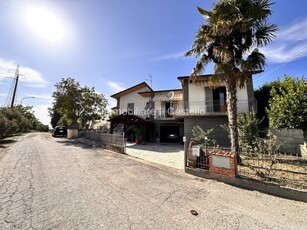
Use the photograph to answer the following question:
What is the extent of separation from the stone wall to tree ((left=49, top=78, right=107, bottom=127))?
2385 cm

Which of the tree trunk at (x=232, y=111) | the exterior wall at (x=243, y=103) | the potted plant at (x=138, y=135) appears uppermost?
the exterior wall at (x=243, y=103)

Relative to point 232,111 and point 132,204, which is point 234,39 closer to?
point 232,111

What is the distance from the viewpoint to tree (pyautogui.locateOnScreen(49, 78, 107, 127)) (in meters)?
23.5

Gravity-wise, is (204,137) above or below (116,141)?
above

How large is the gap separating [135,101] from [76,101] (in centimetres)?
→ 906

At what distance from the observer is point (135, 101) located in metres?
24.3

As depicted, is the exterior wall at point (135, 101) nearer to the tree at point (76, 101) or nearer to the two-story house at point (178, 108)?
the two-story house at point (178, 108)

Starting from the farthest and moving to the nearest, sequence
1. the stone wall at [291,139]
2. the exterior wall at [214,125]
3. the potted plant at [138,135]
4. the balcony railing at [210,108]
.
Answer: the potted plant at [138,135]
the balcony railing at [210,108]
the exterior wall at [214,125]
the stone wall at [291,139]

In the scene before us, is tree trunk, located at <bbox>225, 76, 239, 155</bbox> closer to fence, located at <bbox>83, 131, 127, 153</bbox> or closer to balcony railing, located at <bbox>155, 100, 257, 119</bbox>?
balcony railing, located at <bbox>155, 100, 257, 119</bbox>

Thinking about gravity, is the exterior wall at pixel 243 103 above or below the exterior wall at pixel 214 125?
above

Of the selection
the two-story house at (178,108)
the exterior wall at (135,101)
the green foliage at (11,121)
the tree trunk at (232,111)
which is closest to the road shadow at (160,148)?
the two-story house at (178,108)

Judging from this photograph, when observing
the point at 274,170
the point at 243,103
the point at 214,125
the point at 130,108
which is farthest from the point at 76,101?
the point at 274,170

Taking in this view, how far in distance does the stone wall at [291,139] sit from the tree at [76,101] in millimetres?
23850

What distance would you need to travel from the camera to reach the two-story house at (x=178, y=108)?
1597cm
